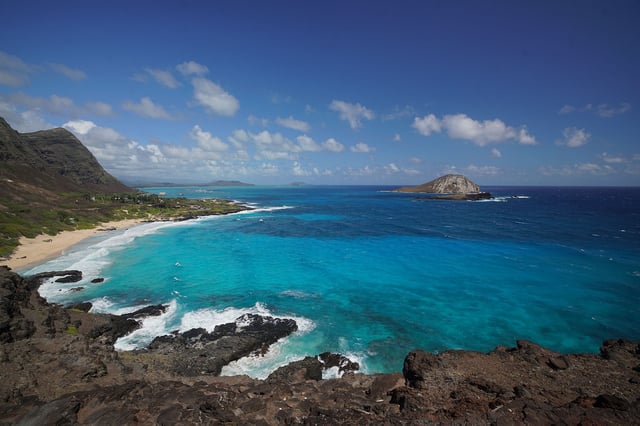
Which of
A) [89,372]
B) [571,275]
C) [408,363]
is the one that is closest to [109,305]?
[89,372]

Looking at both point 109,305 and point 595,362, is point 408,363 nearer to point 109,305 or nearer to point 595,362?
point 595,362

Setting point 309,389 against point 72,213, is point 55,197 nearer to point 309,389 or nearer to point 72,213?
point 72,213

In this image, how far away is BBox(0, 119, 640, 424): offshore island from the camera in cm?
1110

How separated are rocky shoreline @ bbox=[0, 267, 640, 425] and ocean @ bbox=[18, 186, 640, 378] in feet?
18.7

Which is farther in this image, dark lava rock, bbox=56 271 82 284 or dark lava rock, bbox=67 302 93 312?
dark lava rock, bbox=56 271 82 284

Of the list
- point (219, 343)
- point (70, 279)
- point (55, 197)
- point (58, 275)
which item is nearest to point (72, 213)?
point (55, 197)

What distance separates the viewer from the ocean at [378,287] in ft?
80.1

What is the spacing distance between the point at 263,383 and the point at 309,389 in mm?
2796

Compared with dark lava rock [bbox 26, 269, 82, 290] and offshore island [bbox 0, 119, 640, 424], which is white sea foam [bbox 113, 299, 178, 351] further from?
dark lava rock [bbox 26, 269, 82, 290]

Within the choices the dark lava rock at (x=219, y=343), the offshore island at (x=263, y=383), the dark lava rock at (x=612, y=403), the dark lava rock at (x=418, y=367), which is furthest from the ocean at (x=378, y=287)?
the dark lava rock at (x=612, y=403)

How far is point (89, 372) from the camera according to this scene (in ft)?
47.8

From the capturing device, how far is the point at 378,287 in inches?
1444

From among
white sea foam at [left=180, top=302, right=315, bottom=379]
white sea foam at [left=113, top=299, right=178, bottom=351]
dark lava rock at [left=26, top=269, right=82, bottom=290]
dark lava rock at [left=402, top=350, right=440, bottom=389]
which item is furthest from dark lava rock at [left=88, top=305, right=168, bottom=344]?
dark lava rock at [left=402, top=350, right=440, bottom=389]

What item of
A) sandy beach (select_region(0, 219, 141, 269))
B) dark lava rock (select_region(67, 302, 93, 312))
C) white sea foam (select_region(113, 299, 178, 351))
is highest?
sandy beach (select_region(0, 219, 141, 269))
